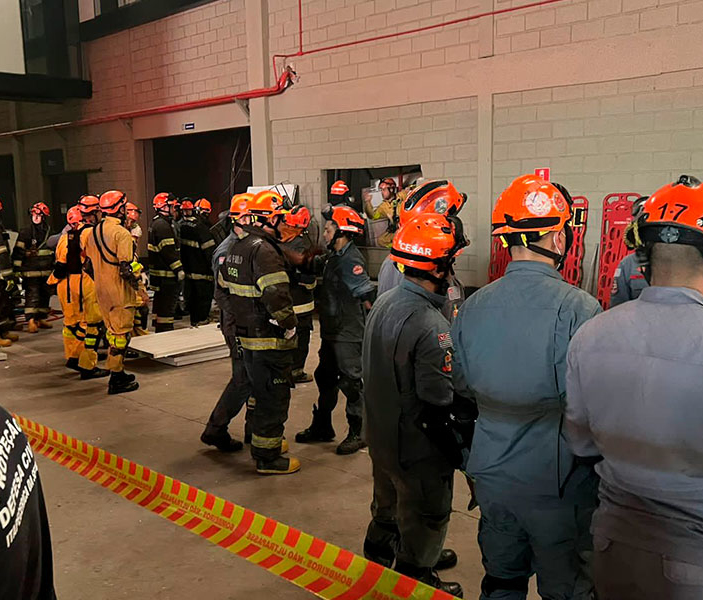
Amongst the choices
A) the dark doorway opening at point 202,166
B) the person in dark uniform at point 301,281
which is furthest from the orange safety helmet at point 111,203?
the dark doorway opening at point 202,166

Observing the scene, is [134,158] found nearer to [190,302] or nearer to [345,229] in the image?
[190,302]

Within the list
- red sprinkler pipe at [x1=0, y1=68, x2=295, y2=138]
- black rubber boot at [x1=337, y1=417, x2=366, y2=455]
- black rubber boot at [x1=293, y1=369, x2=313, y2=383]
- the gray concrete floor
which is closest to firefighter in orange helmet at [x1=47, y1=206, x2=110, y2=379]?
the gray concrete floor

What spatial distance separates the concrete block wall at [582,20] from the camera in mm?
7430

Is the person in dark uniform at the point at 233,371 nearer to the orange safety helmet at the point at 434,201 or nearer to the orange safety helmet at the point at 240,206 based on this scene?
the orange safety helmet at the point at 240,206

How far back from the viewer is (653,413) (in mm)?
1938

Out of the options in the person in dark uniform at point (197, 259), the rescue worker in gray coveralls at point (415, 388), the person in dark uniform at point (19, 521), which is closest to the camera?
the person in dark uniform at point (19, 521)

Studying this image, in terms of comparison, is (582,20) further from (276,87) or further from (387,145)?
(276,87)

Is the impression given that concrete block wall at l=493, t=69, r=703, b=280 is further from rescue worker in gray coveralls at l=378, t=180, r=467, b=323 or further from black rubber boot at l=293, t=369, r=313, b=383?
rescue worker in gray coveralls at l=378, t=180, r=467, b=323

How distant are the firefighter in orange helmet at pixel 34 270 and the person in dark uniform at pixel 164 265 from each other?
1.96m

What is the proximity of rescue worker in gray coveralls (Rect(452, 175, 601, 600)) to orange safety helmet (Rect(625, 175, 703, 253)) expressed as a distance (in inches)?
14.0

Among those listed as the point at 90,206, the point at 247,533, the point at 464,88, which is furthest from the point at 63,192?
the point at 247,533

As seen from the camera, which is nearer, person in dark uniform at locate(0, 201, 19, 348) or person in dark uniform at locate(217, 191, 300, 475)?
person in dark uniform at locate(217, 191, 300, 475)

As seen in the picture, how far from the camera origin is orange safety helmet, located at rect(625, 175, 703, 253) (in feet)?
6.58

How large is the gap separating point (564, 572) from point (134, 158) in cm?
1430
